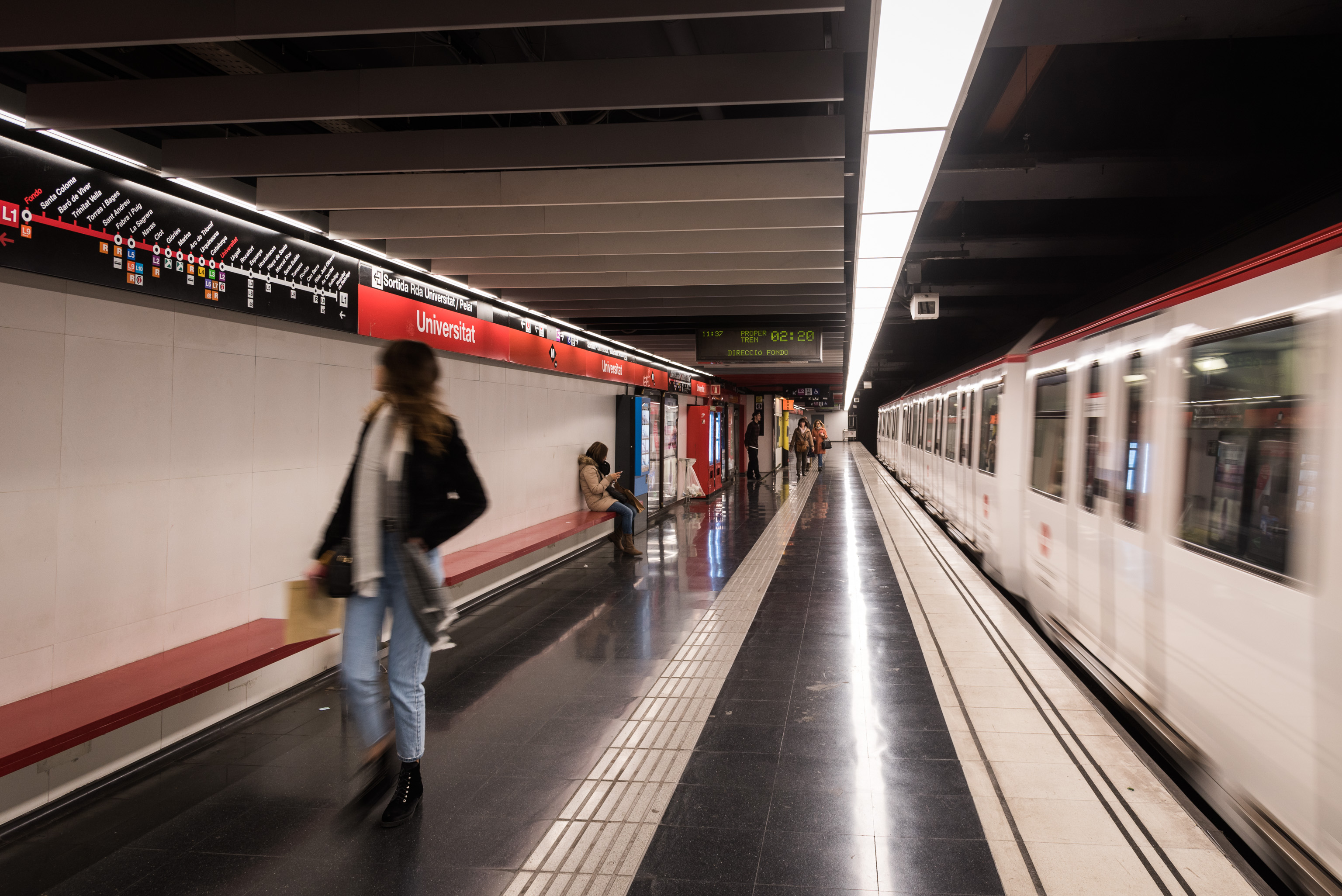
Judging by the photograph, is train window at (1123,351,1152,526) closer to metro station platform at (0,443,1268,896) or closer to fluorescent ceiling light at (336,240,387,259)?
metro station platform at (0,443,1268,896)

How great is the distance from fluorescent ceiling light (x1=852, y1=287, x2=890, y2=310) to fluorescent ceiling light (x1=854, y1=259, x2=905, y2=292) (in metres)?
0.06

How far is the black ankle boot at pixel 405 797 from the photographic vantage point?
→ 2.59 metres

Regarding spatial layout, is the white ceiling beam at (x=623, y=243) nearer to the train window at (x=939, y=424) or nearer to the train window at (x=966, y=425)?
the train window at (x=966, y=425)

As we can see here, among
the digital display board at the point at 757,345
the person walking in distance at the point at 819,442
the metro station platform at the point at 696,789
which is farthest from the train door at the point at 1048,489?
the person walking in distance at the point at 819,442

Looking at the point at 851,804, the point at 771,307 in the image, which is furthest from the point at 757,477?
the point at 851,804

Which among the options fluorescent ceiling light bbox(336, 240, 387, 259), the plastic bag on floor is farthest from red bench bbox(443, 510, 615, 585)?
the plastic bag on floor

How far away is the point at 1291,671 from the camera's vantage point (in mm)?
→ 2234

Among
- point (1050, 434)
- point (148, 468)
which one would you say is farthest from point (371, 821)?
point (1050, 434)

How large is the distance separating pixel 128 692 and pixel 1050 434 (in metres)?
5.59

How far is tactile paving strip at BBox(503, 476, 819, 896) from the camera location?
2.31m

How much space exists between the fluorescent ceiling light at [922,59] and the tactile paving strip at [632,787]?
2645mm

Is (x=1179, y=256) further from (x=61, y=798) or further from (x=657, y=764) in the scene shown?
(x=61, y=798)

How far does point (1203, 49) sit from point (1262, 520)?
3.45 metres

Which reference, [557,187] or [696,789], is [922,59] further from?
[696,789]
